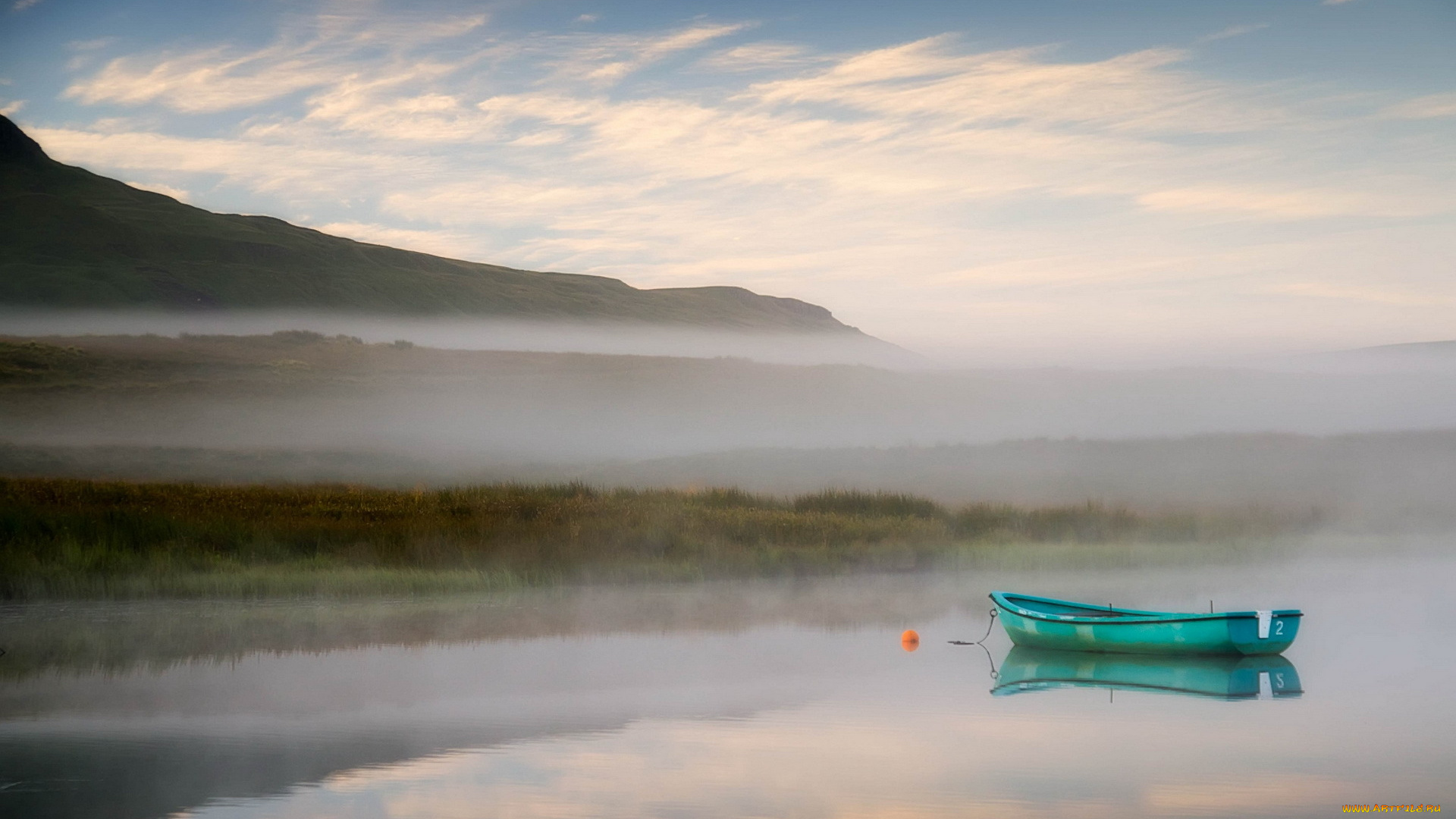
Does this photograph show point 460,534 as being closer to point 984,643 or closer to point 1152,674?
point 984,643

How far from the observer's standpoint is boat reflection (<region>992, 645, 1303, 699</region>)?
644 inches

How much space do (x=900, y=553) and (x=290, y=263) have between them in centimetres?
13659

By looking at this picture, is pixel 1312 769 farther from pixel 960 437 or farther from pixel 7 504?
pixel 960 437

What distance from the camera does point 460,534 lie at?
90.1ft

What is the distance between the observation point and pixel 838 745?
1307cm

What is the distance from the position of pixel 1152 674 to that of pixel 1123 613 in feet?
3.96

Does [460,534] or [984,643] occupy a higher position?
[460,534]

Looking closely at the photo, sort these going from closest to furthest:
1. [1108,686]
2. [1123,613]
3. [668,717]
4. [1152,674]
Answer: [668,717] < [1108,686] < [1152,674] < [1123,613]

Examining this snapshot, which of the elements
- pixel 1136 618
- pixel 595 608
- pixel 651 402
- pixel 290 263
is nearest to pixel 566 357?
Answer: pixel 651 402

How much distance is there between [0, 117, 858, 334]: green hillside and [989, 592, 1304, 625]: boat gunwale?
12368cm

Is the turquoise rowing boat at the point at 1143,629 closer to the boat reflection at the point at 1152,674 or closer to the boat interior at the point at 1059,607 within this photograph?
the boat interior at the point at 1059,607

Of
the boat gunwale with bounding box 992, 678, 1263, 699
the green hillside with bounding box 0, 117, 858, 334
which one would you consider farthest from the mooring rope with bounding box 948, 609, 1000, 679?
the green hillside with bounding box 0, 117, 858, 334

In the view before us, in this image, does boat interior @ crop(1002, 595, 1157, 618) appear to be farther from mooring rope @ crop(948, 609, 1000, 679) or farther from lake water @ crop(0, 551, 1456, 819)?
lake water @ crop(0, 551, 1456, 819)

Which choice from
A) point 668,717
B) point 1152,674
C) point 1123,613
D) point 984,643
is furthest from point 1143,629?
point 668,717
